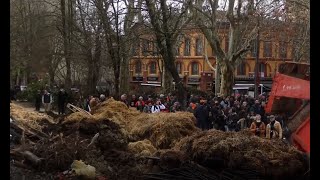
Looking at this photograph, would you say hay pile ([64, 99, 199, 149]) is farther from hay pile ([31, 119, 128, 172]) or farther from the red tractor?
the red tractor

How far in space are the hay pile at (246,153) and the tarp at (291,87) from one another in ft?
6.32

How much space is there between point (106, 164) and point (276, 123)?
5.29 meters

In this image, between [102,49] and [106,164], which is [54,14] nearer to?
[102,49]

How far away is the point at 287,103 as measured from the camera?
10.1 m

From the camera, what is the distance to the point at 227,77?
33.7 meters

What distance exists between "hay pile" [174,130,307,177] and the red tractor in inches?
26.3

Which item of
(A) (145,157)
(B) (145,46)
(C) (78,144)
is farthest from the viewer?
(B) (145,46)

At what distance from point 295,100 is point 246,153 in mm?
2172

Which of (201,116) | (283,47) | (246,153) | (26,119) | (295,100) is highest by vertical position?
(283,47)

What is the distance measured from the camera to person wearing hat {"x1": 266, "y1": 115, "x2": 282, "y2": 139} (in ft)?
45.5

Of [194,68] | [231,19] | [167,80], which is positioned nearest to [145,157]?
[231,19]

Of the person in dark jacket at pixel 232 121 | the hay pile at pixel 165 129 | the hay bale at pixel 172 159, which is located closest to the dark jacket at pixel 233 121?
the person in dark jacket at pixel 232 121

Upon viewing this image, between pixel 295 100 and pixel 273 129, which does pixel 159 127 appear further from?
pixel 295 100

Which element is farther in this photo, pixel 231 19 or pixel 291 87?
pixel 231 19
